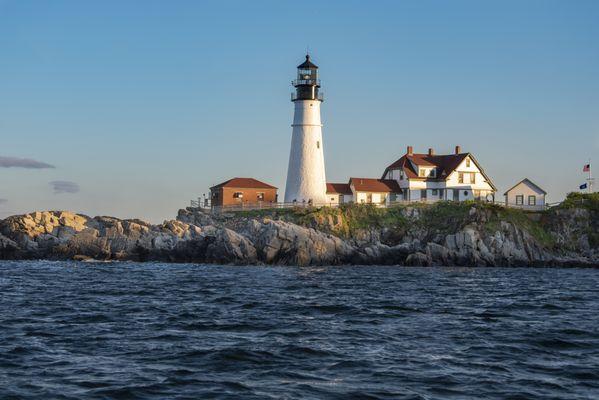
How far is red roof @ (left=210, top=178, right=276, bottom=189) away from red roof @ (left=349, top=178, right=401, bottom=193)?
386 inches

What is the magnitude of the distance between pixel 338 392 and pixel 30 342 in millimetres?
9601

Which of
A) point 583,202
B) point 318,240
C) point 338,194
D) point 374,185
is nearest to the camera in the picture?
point 318,240

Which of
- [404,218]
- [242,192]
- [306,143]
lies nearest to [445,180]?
[404,218]

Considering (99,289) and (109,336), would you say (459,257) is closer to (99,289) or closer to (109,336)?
(99,289)

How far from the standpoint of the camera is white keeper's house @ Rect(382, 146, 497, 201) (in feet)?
272

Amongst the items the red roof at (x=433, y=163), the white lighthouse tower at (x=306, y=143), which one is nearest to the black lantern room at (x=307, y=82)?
the white lighthouse tower at (x=306, y=143)

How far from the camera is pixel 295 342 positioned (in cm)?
2112

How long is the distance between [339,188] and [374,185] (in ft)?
12.6

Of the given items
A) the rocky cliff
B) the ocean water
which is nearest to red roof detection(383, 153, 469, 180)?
the rocky cliff

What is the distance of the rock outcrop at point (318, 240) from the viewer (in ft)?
204

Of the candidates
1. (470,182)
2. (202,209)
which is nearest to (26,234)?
(202,209)

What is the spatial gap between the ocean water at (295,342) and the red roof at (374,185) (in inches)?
1700

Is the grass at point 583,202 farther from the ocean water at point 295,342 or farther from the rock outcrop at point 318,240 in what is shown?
the ocean water at point 295,342

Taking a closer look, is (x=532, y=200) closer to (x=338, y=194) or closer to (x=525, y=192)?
(x=525, y=192)
